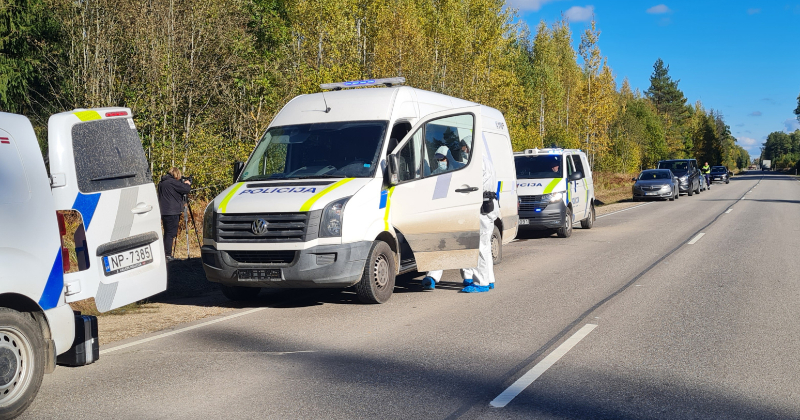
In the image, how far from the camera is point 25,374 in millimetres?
4625

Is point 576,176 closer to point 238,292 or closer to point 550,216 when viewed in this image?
point 550,216

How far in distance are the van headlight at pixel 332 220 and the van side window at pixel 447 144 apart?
1.70 metres

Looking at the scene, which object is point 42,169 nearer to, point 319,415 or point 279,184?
point 319,415

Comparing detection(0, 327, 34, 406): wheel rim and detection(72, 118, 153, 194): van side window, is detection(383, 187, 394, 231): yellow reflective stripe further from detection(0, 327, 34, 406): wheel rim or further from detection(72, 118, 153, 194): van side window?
detection(0, 327, 34, 406): wheel rim

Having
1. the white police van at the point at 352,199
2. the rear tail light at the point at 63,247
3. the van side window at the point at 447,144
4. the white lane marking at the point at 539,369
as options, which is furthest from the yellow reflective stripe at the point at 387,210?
the rear tail light at the point at 63,247

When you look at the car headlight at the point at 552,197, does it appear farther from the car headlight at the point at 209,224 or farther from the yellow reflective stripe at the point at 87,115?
the yellow reflective stripe at the point at 87,115

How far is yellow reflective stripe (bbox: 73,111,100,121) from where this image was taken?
5.34 m

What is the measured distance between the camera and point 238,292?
29.4 ft

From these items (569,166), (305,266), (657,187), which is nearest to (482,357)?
(305,266)

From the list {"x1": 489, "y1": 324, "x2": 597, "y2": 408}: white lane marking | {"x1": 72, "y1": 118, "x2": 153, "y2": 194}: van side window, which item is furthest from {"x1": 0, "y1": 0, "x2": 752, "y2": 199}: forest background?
{"x1": 489, "y1": 324, "x2": 597, "y2": 408}: white lane marking

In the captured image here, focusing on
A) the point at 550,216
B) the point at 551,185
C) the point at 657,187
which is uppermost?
the point at 551,185

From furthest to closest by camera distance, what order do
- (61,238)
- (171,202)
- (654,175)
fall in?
(654,175) < (171,202) < (61,238)

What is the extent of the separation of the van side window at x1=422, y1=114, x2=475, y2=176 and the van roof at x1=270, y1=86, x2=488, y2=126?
1.63 ft

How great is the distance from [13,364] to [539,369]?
3777 mm
